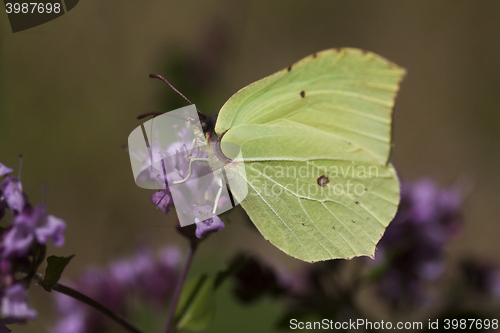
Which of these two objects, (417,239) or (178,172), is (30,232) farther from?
(417,239)

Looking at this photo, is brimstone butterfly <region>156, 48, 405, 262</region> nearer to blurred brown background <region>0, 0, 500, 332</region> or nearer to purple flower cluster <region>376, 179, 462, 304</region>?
purple flower cluster <region>376, 179, 462, 304</region>

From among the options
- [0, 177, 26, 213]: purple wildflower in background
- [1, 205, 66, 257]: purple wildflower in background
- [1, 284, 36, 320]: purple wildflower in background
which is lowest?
[1, 284, 36, 320]: purple wildflower in background

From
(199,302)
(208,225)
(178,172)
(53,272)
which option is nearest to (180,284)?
(199,302)

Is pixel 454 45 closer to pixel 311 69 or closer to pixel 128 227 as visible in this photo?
pixel 128 227

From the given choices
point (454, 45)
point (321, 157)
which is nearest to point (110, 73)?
point (321, 157)

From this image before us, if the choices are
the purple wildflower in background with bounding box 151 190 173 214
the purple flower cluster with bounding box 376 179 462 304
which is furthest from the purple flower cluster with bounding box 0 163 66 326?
the purple flower cluster with bounding box 376 179 462 304
